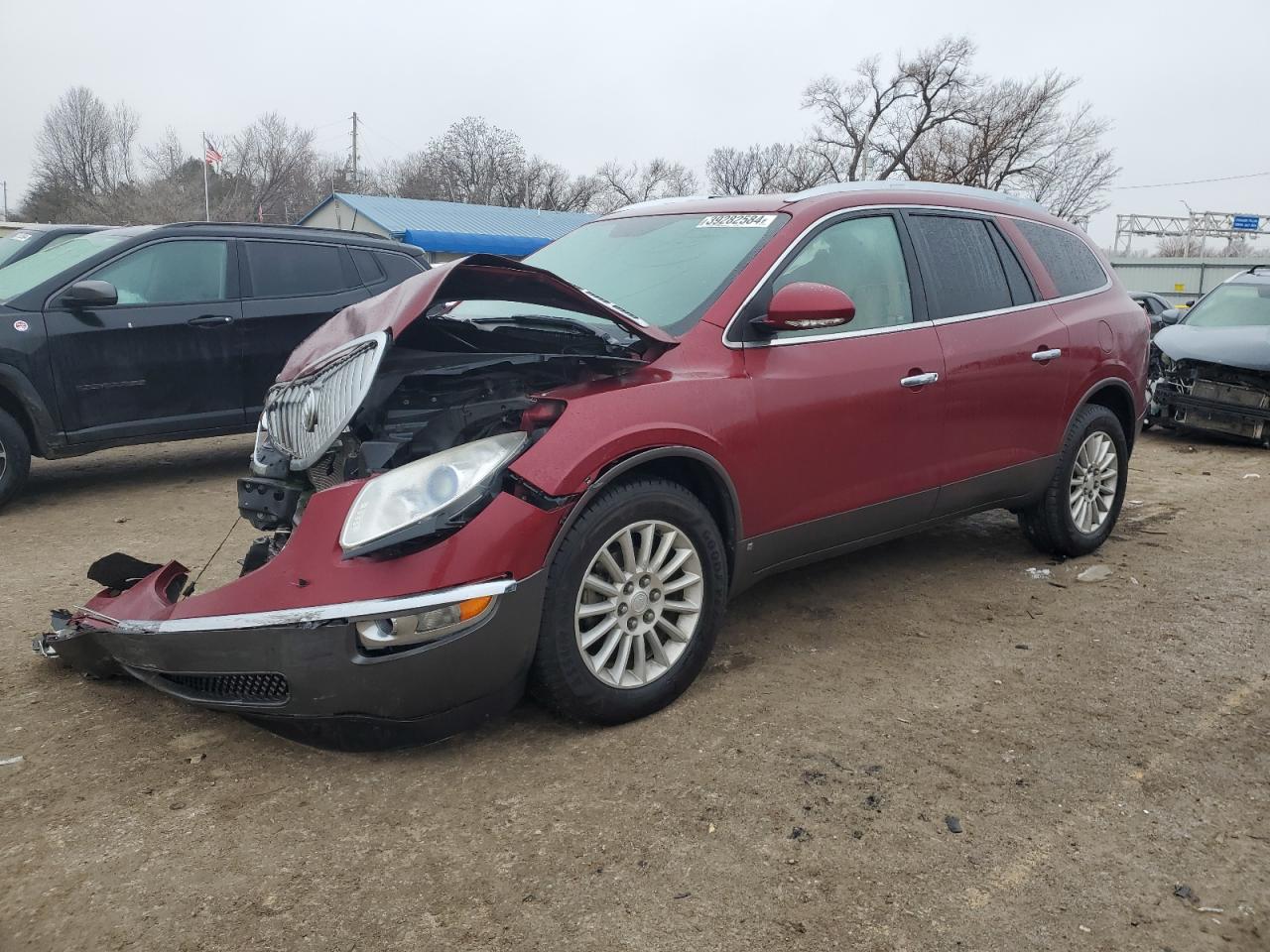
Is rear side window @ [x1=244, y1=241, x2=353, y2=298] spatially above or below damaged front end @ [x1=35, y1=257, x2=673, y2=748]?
above

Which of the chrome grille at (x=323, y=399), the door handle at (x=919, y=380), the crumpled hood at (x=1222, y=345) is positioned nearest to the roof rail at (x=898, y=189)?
the door handle at (x=919, y=380)

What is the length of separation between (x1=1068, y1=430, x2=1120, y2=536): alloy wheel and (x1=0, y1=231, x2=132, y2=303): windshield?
6.15 metres

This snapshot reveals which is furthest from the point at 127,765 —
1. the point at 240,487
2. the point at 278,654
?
the point at 240,487

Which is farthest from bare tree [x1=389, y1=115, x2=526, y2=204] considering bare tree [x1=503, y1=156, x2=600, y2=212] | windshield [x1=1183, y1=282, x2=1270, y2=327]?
windshield [x1=1183, y1=282, x2=1270, y2=327]

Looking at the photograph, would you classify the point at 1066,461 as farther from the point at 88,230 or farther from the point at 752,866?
the point at 88,230

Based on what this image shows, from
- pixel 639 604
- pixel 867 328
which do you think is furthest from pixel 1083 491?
pixel 639 604

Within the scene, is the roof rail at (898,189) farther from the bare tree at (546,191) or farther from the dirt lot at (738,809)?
the bare tree at (546,191)

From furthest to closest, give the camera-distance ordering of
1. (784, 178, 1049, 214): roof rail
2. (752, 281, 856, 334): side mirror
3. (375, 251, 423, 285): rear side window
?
(375, 251, 423, 285): rear side window → (784, 178, 1049, 214): roof rail → (752, 281, 856, 334): side mirror

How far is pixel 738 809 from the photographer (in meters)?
2.65

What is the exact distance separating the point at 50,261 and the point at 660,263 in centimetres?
480

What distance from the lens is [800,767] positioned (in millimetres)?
2877

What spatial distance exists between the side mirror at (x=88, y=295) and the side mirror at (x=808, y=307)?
4.71m

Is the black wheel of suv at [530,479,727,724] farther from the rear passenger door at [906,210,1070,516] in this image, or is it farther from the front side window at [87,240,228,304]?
the front side window at [87,240,228,304]

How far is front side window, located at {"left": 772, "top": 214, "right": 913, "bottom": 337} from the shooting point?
3746 millimetres
